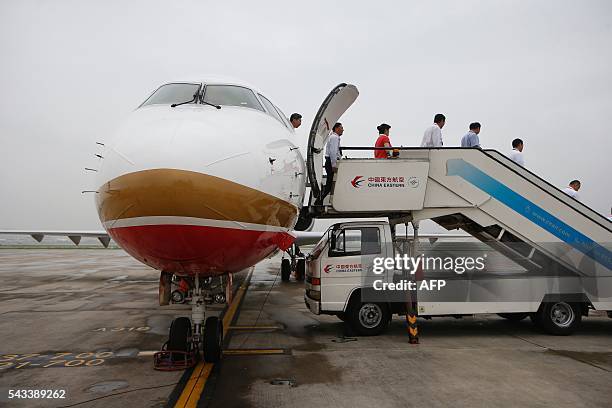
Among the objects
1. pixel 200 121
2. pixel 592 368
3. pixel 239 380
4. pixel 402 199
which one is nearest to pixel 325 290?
pixel 402 199

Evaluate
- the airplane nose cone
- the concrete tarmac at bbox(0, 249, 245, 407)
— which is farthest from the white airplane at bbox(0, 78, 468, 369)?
the concrete tarmac at bbox(0, 249, 245, 407)

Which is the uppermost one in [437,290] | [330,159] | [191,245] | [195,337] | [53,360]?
[330,159]

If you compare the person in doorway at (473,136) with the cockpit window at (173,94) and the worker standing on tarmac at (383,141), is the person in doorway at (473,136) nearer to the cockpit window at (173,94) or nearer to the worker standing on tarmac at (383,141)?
the worker standing on tarmac at (383,141)

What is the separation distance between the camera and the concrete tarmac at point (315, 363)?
5.06m

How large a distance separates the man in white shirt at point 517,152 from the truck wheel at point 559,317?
302 cm

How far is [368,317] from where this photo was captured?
8547 mm

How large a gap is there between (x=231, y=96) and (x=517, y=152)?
22.4ft

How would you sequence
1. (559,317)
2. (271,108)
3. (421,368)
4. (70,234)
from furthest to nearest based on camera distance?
1. (70,234)
2. (559,317)
3. (271,108)
4. (421,368)

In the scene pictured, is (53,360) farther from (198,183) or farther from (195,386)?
(198,183)

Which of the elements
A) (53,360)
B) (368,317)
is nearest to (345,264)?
(368,317)

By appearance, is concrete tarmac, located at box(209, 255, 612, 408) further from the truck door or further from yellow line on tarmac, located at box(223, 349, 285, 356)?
the truck door

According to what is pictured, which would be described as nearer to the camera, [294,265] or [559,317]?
[559,317]

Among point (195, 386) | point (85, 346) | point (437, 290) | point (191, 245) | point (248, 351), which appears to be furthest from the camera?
point (437, 290)

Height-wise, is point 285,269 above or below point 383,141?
below
